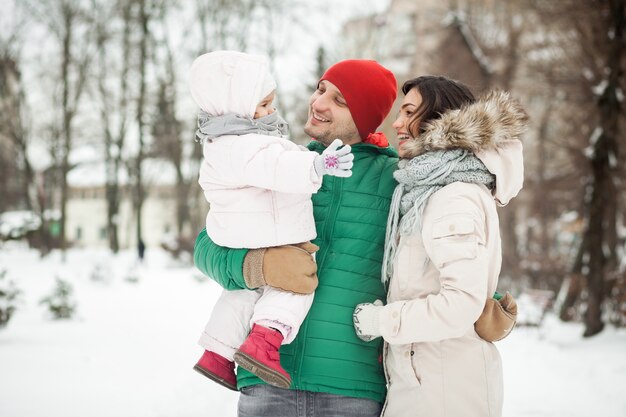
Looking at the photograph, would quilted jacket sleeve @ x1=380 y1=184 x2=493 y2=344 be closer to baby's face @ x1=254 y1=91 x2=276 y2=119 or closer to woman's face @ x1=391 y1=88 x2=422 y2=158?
woman's face @ x1=391 y1=88 x2=422 y2=158

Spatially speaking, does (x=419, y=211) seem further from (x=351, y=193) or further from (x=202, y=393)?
(x=202, y=393)

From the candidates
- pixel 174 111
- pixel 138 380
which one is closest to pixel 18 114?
pixel 174 111

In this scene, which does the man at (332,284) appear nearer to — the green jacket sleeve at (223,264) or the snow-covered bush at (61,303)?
the green jacket sleeve at (223,264)

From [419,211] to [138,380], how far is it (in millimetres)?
5566

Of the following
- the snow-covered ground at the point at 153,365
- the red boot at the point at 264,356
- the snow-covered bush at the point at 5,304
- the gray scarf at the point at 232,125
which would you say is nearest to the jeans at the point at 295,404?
the red boot at the point at 264,356

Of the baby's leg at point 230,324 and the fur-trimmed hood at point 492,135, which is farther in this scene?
the baby's leg at point 230,324

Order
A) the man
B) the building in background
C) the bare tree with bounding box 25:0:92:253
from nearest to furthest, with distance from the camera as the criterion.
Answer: the man < the bare tree with bounding box 25:0:92:253 < the building in background

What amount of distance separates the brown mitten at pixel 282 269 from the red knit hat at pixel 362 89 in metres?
0.78

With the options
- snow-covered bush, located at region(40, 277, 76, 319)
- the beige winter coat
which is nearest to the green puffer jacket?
the beige winter coat

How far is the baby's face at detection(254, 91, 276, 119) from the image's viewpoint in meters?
2.38

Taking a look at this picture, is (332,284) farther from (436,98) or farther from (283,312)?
(436,98)

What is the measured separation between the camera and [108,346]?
8.40m

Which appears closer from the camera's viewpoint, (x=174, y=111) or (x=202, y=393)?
(x=202, y=393)

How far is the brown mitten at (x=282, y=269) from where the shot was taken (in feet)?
7.09
